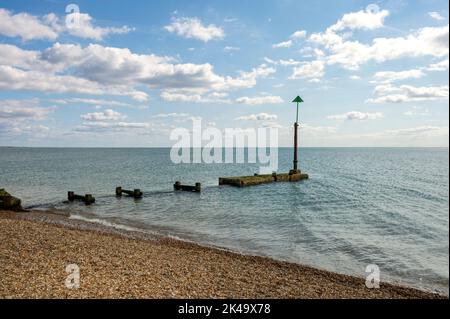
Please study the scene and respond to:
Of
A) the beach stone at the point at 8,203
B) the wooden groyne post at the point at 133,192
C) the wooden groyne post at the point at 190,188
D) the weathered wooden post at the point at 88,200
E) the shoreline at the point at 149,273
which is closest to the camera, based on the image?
the shoreline at the point at 149,273

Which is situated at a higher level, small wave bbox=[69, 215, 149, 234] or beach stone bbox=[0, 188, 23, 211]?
beach stone bbox=[0, 188, 23, 211]

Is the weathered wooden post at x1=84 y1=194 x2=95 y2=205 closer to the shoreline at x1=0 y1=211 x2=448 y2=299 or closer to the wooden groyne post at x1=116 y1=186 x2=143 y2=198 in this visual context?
the wooden groyne post at x1=116 y1=186 x2=143 y2=198

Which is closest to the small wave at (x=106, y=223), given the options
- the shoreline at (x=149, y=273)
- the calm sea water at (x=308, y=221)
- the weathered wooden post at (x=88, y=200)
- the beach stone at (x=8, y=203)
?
the calm sea water at (x=308, y=221)

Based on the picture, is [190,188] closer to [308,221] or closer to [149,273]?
[308,221]

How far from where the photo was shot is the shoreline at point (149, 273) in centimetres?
973

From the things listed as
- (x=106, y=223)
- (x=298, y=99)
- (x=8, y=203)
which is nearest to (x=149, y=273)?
(x=106, y=223)

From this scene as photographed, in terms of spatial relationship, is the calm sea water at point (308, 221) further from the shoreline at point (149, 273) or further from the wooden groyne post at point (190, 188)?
the shoreline at point (149, 273)

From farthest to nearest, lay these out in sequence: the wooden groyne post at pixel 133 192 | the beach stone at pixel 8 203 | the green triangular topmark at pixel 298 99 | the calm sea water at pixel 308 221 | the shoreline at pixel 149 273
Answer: the green triangular topmark at pixel 298 99
the wooden groyne post at pixel 133 192
the beach stone at pixel 8 203
the calm sea water at pixel 308 221
the shoreline at pixel 149 273

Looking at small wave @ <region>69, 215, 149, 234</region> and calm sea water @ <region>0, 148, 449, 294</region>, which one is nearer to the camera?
→ calm sea water @ <region>0, 148, 449, 294</region>

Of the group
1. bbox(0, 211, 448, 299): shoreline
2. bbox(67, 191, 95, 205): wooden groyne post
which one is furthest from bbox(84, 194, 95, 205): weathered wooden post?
bbox(0, 211, 448, 299): shoreline

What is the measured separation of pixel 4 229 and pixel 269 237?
13406 millimetres

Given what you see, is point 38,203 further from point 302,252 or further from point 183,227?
point 302,252

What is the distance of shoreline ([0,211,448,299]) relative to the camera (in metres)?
9.73
